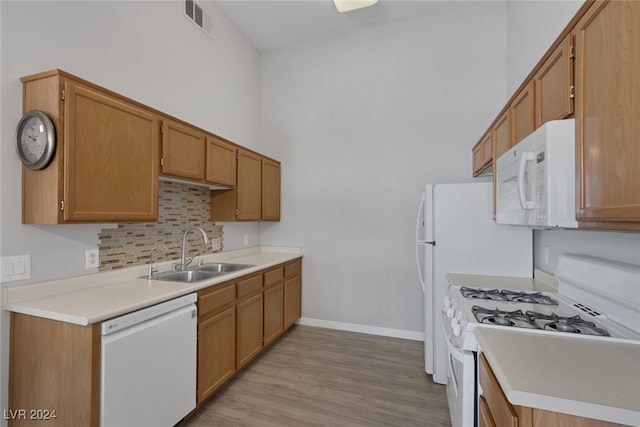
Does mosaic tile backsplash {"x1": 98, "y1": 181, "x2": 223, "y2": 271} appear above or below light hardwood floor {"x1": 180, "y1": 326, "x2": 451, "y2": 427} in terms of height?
above

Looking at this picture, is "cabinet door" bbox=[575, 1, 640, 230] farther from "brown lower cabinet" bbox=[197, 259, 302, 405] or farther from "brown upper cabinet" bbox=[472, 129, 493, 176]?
"brown lower cabinet" bbox=[197, 259, 302, 405]

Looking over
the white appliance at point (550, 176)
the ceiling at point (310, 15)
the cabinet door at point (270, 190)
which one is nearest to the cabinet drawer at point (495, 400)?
the white appliance at point (550, 176)

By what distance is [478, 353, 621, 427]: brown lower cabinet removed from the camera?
812 mm

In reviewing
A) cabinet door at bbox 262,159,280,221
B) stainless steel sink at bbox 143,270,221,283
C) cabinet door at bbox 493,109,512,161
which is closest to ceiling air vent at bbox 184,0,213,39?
A: cabinet door at bbox 262,159,280,221

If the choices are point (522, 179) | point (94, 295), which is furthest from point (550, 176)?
point (94, 295)

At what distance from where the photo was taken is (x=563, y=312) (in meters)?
1.59

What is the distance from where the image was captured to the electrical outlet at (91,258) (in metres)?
1.90

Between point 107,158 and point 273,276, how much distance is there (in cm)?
185

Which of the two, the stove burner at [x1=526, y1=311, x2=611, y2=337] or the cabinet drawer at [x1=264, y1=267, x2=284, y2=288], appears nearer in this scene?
the stove burner at [x1=526, y1=311, x2=611, y2=337]

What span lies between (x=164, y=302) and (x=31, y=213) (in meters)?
0.84

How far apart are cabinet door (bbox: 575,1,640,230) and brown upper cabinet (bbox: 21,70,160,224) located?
2.29 meters

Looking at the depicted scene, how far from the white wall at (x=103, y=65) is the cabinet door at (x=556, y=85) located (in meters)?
2.65

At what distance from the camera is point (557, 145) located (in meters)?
1.15

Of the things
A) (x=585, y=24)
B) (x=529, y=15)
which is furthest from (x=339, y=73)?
(x=585, y=24)
